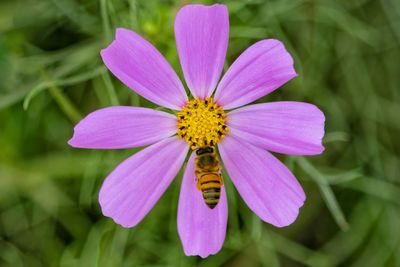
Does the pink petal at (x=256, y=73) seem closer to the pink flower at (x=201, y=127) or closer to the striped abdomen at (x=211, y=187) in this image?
the pink flower at (x=201, y=127)

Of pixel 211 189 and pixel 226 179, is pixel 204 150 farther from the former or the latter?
pixel 226 179

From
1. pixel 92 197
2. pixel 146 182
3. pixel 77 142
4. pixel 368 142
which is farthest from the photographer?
pixel 368 142

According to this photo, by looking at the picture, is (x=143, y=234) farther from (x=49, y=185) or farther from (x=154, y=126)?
(x=154, y=126)

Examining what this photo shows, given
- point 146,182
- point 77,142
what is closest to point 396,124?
point 146,182

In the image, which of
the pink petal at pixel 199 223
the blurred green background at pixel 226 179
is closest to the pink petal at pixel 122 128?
the pink petal at pixel 199 223

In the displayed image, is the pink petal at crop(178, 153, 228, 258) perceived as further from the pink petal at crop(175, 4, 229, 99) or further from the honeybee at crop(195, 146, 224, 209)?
the pink petal at crop(175, 4, 229, 99)

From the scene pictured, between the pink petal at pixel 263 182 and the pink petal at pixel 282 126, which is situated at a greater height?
the pink petal at pixel 282 126
